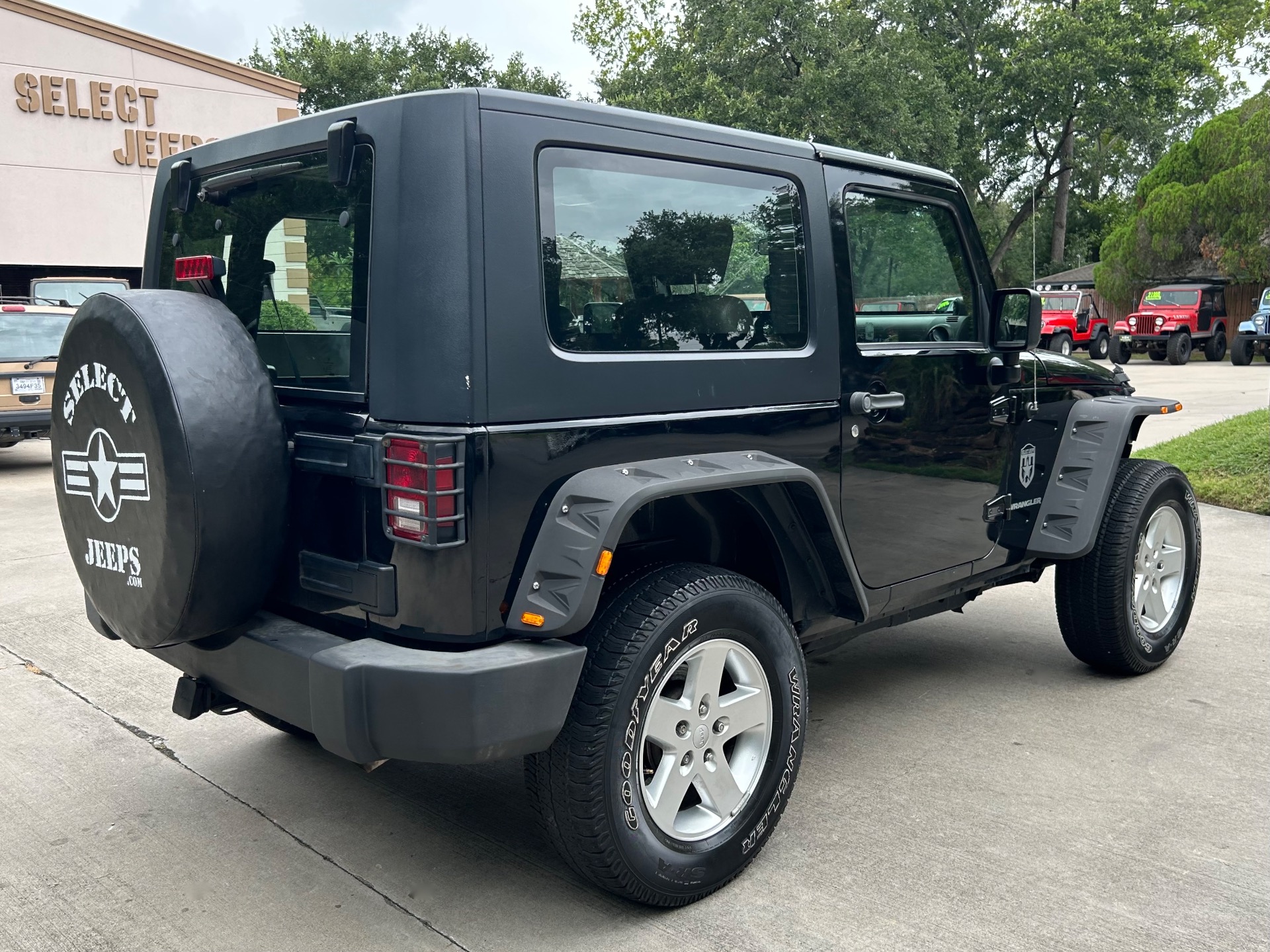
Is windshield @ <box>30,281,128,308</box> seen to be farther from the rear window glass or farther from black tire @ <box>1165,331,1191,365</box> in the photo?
black tire @ <box>1165,331,1191,365</box>

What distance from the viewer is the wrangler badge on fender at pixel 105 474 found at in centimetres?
265

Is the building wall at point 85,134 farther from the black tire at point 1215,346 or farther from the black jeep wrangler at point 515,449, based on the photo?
the black tire at point 1215,346

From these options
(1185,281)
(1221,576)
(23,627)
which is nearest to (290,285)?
(23,627)

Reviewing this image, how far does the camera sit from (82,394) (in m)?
2.80

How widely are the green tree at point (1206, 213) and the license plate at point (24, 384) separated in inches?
1105

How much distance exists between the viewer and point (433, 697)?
2436 mm

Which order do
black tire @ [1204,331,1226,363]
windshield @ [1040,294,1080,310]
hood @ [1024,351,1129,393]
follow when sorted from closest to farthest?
hood @ [1024,351,1129,393] < black tire @ [1204,331,1226,363] < windshield @ [1040,294,1080,310]

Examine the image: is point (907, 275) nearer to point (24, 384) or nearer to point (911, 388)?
point (911, 388)

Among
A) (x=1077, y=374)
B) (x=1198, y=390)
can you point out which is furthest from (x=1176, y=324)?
(x=1077, y=374)

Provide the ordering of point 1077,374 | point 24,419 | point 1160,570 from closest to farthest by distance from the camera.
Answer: point 1077,374 → point 1160,570 → point 24,419

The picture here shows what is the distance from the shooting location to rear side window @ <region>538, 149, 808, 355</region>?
2.74 metres

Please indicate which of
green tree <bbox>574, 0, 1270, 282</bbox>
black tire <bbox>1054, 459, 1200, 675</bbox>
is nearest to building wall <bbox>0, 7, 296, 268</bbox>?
green tree <bbox>574, 0, 1270, 282</bbox>

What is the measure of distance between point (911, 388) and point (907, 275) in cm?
41

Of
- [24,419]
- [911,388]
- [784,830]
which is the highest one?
[911,388]
